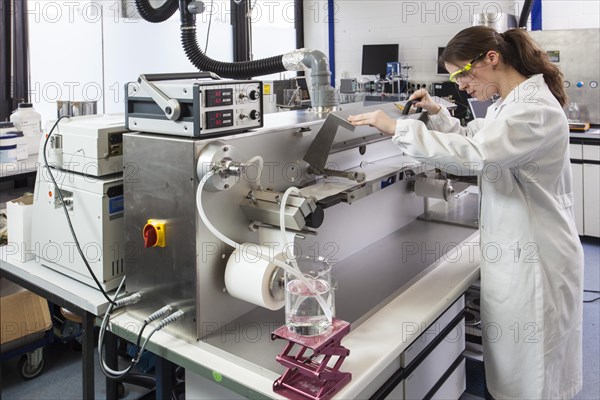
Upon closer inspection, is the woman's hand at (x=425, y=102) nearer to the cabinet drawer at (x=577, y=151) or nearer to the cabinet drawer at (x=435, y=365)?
the cabinet drawer at (x=435, y=365)

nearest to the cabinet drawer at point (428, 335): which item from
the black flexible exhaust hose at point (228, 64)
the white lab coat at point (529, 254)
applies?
the white lab coat at point (529, 254)

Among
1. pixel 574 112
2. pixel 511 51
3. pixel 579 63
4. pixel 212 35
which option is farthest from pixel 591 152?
pixel 212 35

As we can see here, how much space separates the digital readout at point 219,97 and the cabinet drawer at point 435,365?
87 cm

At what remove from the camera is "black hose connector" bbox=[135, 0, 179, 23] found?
6.64ft

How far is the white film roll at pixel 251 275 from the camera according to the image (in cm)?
113

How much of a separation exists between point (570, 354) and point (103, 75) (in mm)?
2978

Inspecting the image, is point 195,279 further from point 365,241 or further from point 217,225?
point 365,241

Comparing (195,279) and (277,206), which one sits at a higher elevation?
(277,206)

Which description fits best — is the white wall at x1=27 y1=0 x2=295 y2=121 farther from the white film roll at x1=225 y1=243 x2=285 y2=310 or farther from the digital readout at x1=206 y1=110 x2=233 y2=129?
the white film roll at x1=225 y1=243 x2=285 y2=310

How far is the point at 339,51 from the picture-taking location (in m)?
5.89

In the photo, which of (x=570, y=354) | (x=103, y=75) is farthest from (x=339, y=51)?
(x=570, y=354)

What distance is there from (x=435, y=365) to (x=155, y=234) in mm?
959

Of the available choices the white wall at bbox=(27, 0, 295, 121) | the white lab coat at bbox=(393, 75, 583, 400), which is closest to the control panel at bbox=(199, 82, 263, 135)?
the white lab coat at bbox=(393, 75, 583, 400)

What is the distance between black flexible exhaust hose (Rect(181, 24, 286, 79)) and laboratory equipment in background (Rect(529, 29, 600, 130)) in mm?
3024
